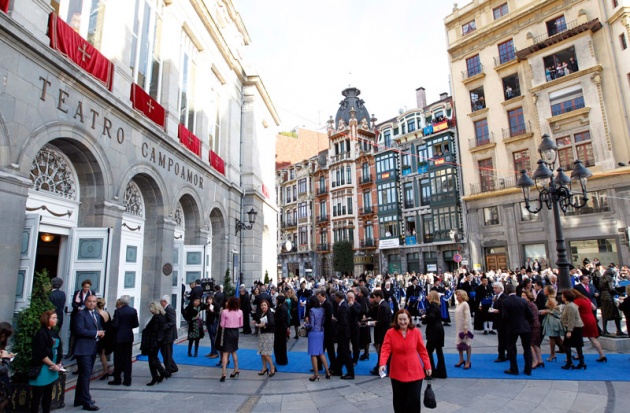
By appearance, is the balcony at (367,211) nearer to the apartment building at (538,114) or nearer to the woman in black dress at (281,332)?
the apartment building at (538,114)

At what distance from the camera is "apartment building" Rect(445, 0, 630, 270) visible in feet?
76.4

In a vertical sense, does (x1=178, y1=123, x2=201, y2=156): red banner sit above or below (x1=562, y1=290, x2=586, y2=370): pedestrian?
above

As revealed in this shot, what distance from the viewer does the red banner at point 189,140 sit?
1357 cm

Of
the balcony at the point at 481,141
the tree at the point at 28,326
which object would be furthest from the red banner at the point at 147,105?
the balcony at the point at 481,141

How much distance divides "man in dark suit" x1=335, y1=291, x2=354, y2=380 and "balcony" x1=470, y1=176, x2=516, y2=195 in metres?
23.9

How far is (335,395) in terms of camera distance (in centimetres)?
646

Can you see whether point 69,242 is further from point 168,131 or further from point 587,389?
point 587,389

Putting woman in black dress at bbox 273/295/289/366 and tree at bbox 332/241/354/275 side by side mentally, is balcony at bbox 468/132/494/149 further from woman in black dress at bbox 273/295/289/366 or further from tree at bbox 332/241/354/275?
woman in black dress at bbox 273/295/289/366

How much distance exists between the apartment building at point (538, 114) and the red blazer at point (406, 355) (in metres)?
24.3

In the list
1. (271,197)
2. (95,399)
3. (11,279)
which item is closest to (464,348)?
(95,399)

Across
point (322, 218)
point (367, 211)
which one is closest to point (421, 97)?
point (367, 211)

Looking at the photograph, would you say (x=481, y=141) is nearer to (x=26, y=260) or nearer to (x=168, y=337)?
(x=168, y=337)

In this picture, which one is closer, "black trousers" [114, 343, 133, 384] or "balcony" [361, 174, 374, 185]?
"black trousers" [114, 343, 133, 384]

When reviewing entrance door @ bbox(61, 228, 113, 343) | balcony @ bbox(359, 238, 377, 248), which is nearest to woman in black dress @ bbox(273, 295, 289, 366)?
entrance door @ bbox(61, 228, 113, 343)
